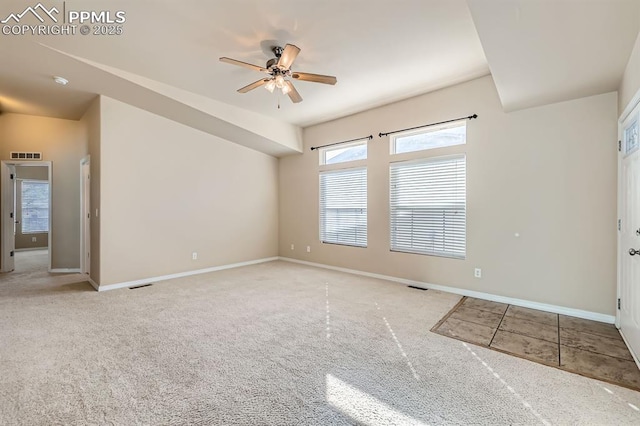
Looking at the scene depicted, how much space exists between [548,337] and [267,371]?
268cm

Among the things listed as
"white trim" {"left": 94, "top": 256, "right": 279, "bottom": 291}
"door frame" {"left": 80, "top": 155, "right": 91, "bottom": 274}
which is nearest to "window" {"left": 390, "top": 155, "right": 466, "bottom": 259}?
"white trim" {"left": 94, "top": 256, "right": 279, "bottom": 291}

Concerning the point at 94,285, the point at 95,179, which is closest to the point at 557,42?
the point at 95,179

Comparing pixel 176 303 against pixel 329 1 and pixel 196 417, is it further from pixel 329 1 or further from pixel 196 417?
pixel 329 1

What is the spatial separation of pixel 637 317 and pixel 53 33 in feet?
19.7

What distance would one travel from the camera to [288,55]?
9.13 ft

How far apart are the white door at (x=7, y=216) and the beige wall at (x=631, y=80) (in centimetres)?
911

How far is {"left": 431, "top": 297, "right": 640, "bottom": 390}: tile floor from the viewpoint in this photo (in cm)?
222

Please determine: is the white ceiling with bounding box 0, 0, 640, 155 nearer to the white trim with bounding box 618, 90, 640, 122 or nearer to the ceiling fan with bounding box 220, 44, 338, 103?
the ceiling fan with bounding box 220, 44, 338, 103

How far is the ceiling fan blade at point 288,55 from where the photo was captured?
2.65 metres

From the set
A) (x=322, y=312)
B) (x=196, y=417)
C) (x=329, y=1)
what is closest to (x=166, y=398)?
(x=196, y=417)

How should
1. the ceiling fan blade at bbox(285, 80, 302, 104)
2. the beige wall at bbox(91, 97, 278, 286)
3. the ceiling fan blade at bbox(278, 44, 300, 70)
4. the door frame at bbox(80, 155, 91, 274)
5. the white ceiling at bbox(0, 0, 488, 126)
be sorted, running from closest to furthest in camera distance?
the white ceiling at bbox(0, 0, 488, 126) → the ceiling fan blade at bbox(278, 44, 300, 70) → the ceiling fan blade at bbox(285, 80, 302, 104) → the beige wall at bbox(91, 97, 278, 286) → the door frame at bbox(80, 155, 91, 274)

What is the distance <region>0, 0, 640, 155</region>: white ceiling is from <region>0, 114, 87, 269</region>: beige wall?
1118 mm

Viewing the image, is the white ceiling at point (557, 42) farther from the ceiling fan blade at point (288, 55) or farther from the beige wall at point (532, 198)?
the ceiling fan blade at point (288, 55)

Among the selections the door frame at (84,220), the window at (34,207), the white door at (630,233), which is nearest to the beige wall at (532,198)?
the white door at (630,233)
